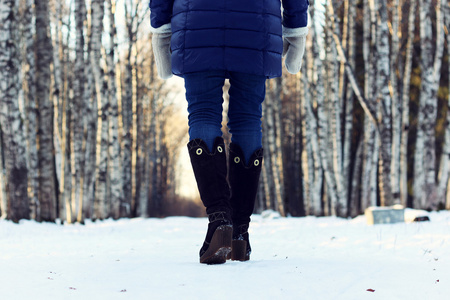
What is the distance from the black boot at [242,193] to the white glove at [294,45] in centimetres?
64

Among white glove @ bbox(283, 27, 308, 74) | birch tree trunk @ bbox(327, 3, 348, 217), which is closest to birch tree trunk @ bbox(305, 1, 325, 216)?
birch tree trunk @ bbox(327, 3, 348, 217)

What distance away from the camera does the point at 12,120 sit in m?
7.93

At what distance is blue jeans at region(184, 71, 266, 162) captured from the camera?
270cm

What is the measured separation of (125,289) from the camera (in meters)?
1.94

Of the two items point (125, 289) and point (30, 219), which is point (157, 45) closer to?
point (125, 289)

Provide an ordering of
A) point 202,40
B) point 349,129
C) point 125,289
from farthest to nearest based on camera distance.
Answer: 1. point 349,129
2. point 202,40
3. point 125,289

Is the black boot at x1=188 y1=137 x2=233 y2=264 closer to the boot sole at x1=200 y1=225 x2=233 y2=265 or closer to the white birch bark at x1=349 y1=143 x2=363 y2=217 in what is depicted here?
the boot sole at x1=200 y1=225 x2=233 y2=265

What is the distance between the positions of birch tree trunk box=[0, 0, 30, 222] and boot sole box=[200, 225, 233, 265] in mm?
5919

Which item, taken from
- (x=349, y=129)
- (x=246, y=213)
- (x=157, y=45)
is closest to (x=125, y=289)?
(x=246, y=213)

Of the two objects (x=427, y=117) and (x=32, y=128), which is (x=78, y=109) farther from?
(x=427, y=117)

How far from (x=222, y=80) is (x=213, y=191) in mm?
608

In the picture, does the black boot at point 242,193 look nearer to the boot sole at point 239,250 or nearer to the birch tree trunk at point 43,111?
the boot sole at point 239,250

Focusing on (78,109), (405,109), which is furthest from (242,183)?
(405,109)

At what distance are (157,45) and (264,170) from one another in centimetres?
1568
